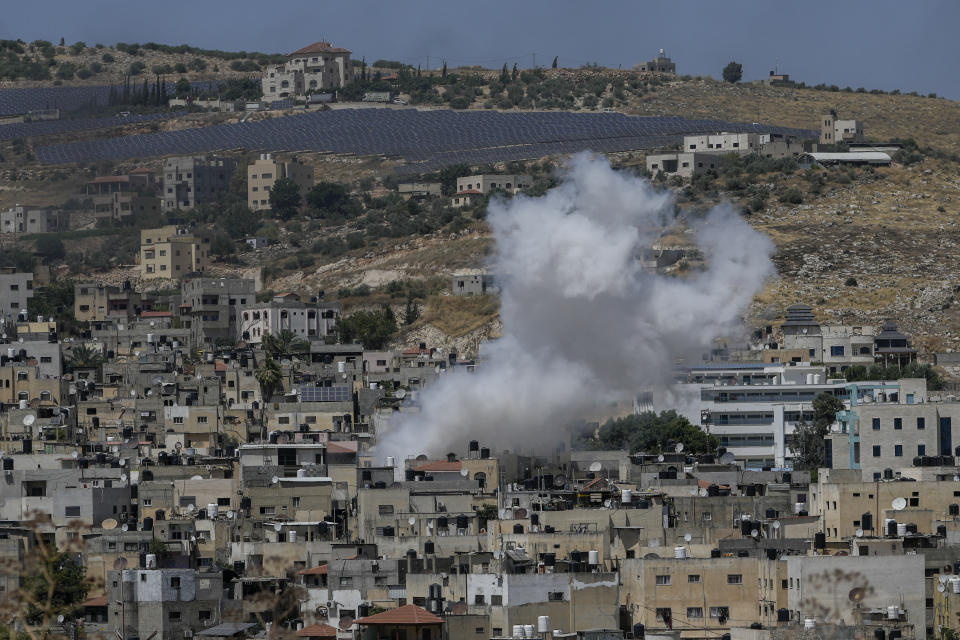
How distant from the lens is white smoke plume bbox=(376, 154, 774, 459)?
9800cm

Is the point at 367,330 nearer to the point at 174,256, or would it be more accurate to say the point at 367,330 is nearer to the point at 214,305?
the point at 214,305

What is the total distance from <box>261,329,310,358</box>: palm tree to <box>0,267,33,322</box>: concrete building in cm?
1999

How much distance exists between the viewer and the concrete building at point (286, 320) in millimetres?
147375

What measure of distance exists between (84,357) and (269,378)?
15.7 metres

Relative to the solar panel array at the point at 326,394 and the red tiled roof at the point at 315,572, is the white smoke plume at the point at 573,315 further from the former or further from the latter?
the red tiled roof at the point at 315,572

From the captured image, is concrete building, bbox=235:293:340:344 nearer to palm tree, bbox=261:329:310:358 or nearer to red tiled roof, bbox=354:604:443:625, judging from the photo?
palm tree, bbox=261:329:310:358

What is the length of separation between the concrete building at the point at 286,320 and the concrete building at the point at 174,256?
35945 millimetres

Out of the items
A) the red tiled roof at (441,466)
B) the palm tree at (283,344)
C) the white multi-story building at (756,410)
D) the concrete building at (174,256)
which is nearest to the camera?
the red tiled roof at (441,466)

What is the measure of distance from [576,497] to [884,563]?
1926 centimetres

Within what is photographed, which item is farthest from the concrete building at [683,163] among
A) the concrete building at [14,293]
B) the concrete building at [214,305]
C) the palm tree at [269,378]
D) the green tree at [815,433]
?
the green tree at [815,433]

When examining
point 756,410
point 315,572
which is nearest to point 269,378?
point 756,410

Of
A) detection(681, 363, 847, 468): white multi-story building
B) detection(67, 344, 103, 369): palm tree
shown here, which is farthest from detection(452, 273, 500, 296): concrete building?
detection(681, 363, 847, 468): white multi-story building

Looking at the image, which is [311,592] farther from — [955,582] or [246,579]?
[955,582]

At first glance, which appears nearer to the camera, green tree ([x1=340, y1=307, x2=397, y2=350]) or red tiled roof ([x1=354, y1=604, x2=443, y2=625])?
red tiled roof ([x1=354, y1=604, x2=443, y2=625])
